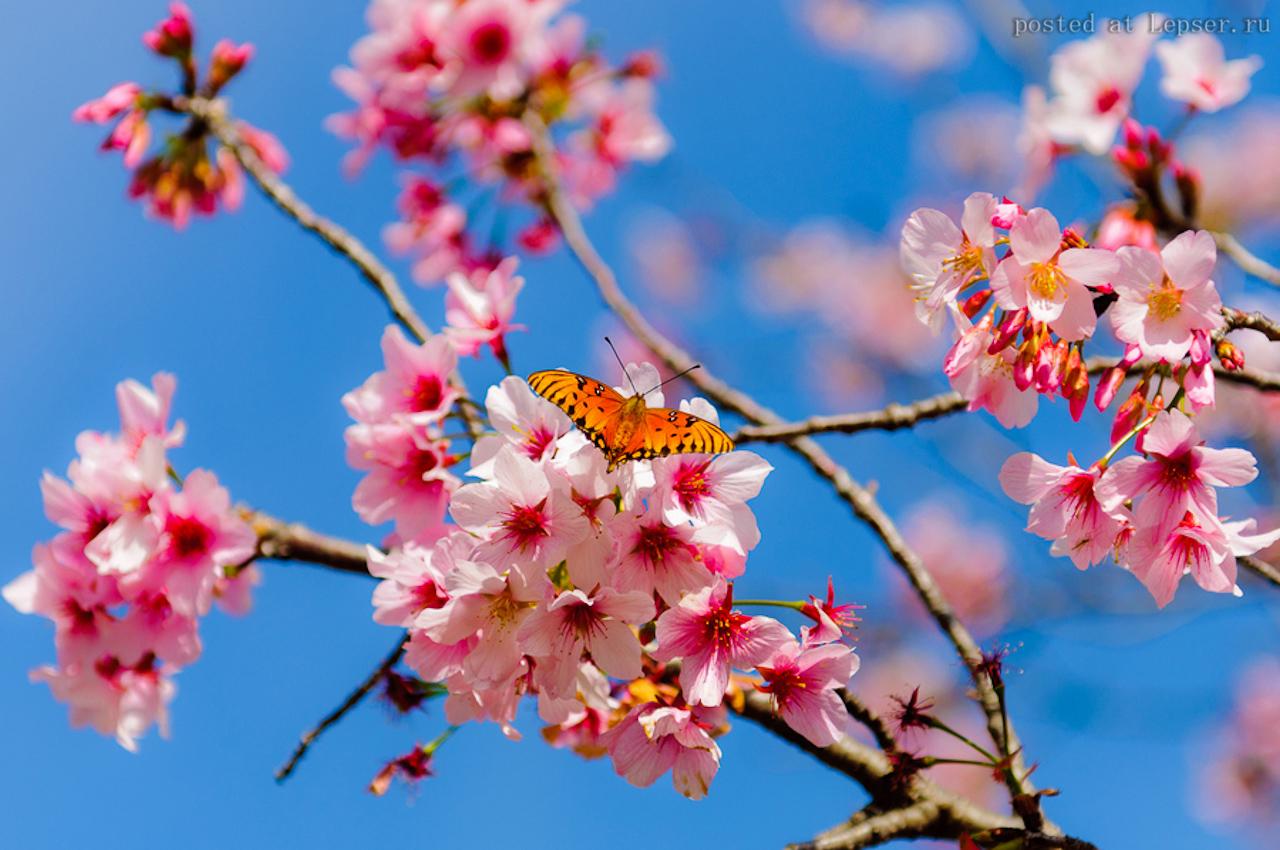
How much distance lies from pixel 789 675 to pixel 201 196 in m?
3.18

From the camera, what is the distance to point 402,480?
2.40 m

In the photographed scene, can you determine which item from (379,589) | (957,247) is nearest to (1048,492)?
(957,247)

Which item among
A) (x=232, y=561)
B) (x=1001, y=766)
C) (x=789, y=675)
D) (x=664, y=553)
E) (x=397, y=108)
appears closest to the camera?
(x=664, y=553)

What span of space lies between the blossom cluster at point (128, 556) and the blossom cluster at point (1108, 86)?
2.98 meters

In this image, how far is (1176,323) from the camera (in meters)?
1.81

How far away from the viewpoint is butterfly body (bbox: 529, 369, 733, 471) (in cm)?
171

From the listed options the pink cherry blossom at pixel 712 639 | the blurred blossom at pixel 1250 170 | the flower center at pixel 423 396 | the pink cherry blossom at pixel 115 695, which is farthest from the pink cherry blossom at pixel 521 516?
the blurred blossom at pixel 1250 170

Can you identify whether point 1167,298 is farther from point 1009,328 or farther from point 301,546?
point 301,546

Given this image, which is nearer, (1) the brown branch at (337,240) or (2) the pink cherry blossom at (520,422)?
(2) the pink cherry blossom at (520,422)

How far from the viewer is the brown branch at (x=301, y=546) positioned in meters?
2.71

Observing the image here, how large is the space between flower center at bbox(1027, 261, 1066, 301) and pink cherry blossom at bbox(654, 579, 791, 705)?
2.36 feet

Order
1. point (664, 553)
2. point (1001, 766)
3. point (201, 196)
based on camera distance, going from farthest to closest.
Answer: point (201, 196)
point (1001, 766)
point (664, 553)

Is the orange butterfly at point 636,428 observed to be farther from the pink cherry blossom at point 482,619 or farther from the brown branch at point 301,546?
the brown branch at point 301,546

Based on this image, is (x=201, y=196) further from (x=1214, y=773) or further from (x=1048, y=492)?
(x=1214, y=773)
